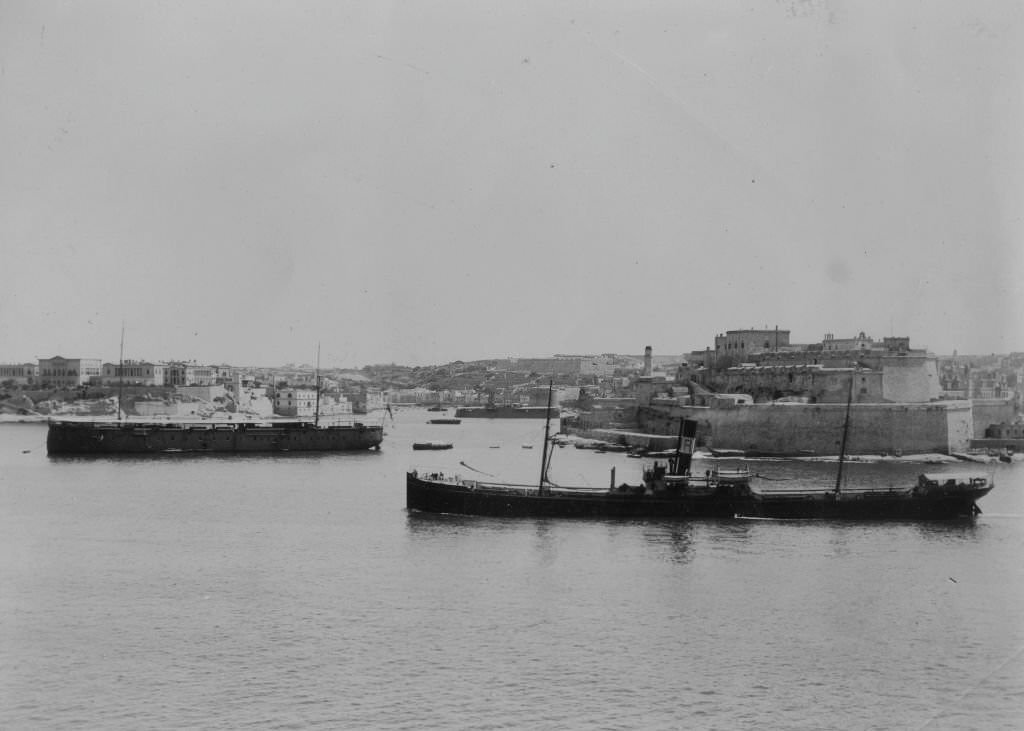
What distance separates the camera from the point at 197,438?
3600cm

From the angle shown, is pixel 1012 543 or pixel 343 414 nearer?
pixel 1012 543

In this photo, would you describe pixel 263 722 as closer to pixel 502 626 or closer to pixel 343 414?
pixel 502 626

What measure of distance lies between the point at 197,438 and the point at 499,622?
2688 cm

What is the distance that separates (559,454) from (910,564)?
20.8m

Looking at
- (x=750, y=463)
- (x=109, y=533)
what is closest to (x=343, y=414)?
(x=750, y=463)

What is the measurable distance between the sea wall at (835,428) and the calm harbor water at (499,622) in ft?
39.8

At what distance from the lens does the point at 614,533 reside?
57.4 ft

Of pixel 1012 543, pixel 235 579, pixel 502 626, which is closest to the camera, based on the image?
pixel 502 626

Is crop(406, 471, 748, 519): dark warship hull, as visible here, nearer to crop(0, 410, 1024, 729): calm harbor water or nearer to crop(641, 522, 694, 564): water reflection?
crop(0, 410, 1024, 729): calm harbor water

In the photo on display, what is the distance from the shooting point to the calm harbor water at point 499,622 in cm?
878

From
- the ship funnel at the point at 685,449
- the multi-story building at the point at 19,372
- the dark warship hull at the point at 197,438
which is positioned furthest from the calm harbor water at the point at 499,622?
the multi-story building at the point at 19,372

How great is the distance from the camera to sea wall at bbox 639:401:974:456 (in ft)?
104

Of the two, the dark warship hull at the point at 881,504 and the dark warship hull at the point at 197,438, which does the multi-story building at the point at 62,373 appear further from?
the dark warship hull at the point at 881,504

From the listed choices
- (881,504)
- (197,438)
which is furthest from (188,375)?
(881,504)
